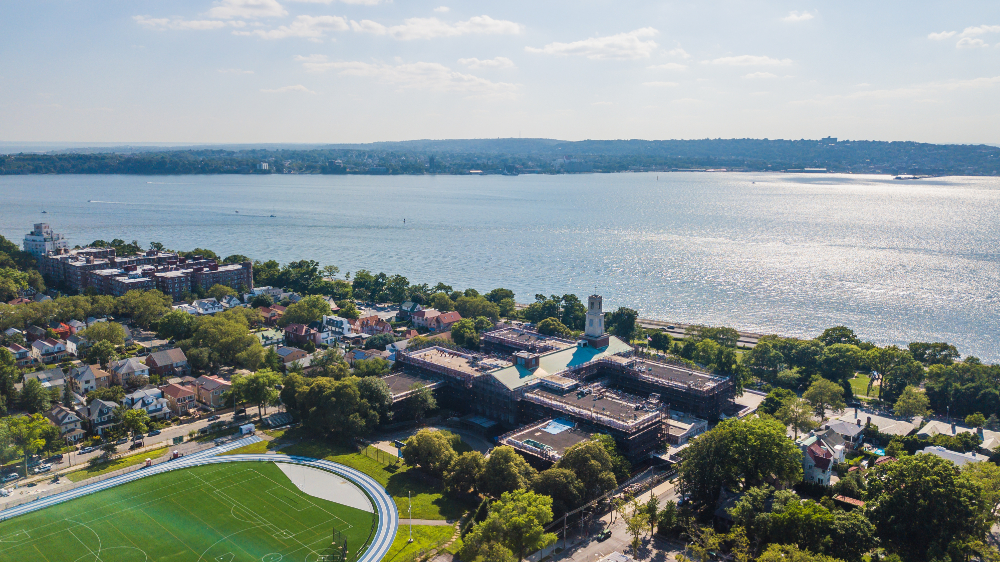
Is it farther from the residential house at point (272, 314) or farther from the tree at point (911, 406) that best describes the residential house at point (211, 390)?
the tree at point (911, 406)

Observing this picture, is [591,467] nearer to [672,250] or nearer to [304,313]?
[304,313]

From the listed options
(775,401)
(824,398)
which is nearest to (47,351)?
(775,401)

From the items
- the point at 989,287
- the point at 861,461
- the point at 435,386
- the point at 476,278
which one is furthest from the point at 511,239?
the point at 861,461

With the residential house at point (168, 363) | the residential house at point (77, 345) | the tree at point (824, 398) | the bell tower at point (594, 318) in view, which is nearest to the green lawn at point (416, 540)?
the bell tower at point (594, 318)

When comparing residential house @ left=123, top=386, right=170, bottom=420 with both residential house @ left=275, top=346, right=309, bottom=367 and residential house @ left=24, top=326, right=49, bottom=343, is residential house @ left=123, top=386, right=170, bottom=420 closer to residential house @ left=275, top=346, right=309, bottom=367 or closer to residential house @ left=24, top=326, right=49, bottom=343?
residential house @ left=275, top=346, right=309, bottom=367

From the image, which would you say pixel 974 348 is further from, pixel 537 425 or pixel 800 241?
pixel 800 241

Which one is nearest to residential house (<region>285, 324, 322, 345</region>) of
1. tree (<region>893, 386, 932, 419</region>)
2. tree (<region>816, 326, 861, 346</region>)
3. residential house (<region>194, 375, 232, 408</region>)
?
residential house (<region>194, 375, 232, 408</region>)
